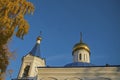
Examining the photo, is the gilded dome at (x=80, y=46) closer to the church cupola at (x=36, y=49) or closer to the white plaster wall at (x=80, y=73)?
the church cupola at (x=36, y=49)

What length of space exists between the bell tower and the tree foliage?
13671 mm

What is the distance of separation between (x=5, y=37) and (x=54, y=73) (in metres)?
9.86

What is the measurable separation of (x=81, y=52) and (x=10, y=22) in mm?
15555

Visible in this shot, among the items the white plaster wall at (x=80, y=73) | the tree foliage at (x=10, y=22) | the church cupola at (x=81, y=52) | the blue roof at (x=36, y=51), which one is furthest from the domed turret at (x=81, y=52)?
the tree foliage at (x=10, y=22)

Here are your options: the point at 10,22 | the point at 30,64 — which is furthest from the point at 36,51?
the point at 10,22

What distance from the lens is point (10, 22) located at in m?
9.11

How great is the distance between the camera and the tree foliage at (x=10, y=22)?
29.2 ft

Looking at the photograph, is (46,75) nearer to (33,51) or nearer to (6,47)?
(33,51)

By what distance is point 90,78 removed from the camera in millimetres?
17656

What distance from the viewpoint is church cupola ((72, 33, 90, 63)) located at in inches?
939

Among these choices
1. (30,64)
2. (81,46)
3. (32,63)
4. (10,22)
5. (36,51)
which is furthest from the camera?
(36,51)

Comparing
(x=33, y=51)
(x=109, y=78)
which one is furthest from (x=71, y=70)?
(x=33, y=51)

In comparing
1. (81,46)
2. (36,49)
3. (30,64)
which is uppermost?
(36,49)

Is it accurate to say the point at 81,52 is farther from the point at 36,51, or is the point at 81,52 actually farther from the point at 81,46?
the point at 36,51
